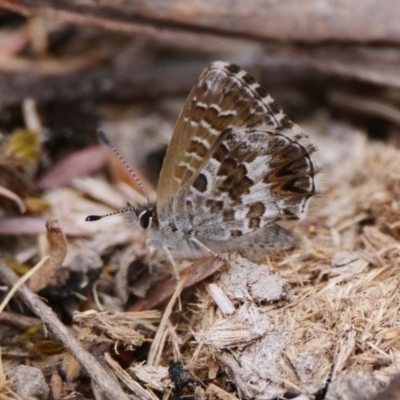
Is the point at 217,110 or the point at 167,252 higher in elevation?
the point at 217,110

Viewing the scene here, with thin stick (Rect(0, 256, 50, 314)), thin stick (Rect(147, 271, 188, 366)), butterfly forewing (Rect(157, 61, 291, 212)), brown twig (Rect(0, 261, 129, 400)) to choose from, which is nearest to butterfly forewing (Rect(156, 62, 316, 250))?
butterfly forewing (Rect(157, 61, 291, 212))

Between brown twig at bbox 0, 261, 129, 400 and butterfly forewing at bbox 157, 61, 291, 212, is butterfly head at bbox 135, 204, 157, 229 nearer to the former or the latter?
butterfly forewing at bbox 157, 61, 291, 212

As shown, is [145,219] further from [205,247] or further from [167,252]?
[205,247]

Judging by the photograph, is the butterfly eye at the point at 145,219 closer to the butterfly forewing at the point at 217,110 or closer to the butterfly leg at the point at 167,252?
the butterfly leg at the point at 167,252

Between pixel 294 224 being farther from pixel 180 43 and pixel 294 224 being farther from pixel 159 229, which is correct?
pixel 180 43

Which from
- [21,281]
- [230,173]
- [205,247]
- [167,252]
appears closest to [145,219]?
[167,252]

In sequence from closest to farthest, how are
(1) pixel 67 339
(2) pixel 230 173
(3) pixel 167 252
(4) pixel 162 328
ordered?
(1) pixel 67 339, (4) pixel 162 328, (2) pixel 230 173, (3) pixel 167 252

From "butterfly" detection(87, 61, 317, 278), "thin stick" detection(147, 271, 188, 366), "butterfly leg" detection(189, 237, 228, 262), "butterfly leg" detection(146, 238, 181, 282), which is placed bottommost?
"thin stick" detection(147, 271, 188, 366)

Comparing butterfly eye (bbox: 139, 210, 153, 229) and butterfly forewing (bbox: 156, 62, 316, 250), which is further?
butterfly eye (bbox: 139, 210, 153, 229)

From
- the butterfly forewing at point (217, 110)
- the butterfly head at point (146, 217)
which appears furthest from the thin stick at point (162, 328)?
the butterfly forewing at point (217, 110)
